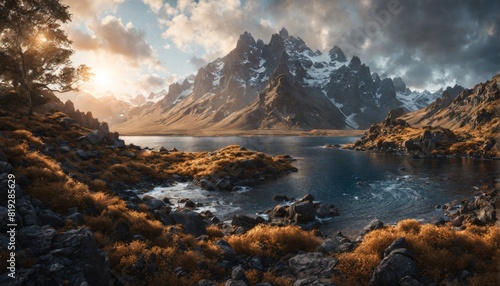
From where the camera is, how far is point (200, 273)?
15031 mm

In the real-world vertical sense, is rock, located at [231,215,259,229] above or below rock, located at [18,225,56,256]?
below

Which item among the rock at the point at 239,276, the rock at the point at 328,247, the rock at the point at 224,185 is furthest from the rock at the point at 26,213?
the rock at the point at 224,185

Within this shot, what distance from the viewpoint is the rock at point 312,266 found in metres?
15.9

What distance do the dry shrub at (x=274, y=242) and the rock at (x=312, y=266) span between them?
2.00m

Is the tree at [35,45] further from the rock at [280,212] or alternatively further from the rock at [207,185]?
the rock at [280,212]

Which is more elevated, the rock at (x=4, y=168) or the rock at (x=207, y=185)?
the rock at (x=4, y=168)

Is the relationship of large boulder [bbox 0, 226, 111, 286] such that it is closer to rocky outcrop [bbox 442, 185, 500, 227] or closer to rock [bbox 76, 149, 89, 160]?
rocky outcrop [bbox 442, 185, 500, 227]

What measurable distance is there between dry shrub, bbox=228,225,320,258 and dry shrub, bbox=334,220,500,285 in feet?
13.2

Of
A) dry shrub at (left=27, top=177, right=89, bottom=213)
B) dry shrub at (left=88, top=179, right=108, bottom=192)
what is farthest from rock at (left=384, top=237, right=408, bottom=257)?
dry shrub at (left=88, top=179, right=108, bottom=192)

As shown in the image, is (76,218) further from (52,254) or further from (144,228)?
(52,254)

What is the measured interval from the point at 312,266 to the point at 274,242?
159 inches

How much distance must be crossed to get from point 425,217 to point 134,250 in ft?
108

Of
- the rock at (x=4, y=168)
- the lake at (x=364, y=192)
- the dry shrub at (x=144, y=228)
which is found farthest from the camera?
the lake at (x=364, y=192)

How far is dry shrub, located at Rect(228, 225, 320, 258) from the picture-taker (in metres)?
19.5
